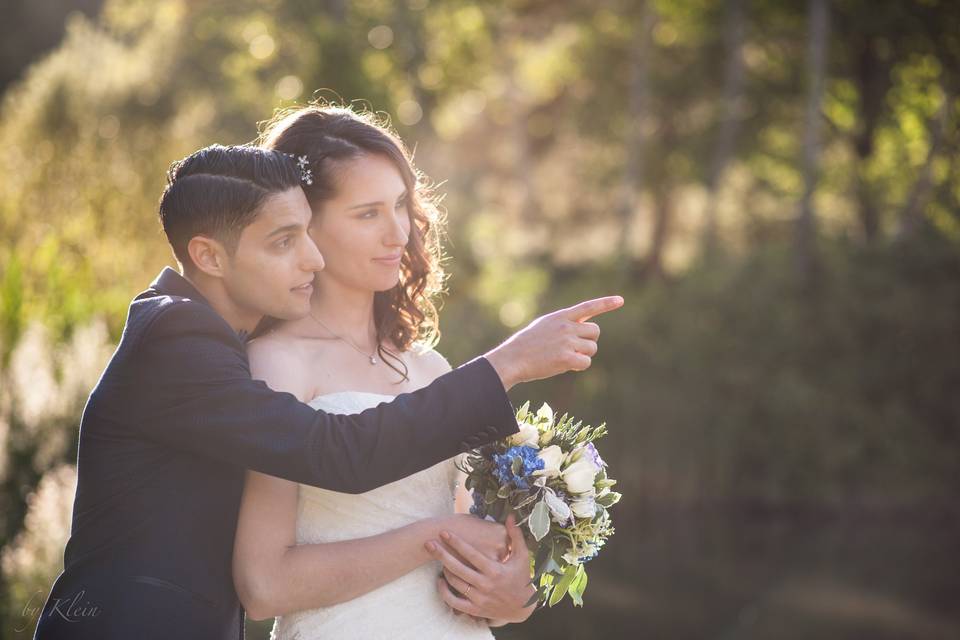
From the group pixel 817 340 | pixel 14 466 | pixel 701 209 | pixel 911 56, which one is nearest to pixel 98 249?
pixel 14 466

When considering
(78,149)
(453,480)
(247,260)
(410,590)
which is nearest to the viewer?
(247,260)

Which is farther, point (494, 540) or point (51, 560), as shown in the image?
point (51, 560)

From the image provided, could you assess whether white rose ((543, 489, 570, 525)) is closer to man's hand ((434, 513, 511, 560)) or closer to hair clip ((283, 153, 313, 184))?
man's hand ((434, 513, 511, 560))

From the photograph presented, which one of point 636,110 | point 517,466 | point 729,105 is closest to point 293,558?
point 517,466

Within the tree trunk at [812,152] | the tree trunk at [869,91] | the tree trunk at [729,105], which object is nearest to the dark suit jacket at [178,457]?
the tree trunk at [812,152]

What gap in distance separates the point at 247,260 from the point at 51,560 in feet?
12.7

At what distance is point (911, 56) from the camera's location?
20.6 m

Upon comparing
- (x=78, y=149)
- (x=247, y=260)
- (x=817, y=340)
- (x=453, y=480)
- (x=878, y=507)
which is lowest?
(x=878, y=507)

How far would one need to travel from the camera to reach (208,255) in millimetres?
2646

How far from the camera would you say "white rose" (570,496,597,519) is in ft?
9.36

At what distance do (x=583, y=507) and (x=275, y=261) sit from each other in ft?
3.10

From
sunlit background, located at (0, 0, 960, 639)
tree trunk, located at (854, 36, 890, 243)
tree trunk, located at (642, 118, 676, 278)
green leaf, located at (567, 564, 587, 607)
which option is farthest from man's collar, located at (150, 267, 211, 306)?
tree trunk, located at (642, 118, 676, 278)

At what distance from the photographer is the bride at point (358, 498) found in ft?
8.80

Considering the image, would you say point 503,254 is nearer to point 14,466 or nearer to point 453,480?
point 14,466
